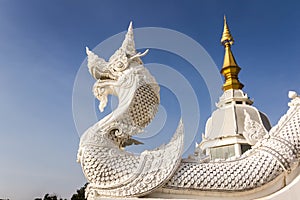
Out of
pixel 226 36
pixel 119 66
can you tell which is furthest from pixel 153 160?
pixel 226 36

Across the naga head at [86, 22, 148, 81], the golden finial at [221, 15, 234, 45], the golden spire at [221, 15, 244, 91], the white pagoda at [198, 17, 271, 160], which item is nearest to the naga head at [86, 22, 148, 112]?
the naga head at [86, 22, 148, 81]

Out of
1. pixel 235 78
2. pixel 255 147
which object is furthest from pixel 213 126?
pixel 255 147

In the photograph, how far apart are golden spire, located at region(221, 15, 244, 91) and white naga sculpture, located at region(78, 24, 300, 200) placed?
672 inches

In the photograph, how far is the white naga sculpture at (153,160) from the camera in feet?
12.1

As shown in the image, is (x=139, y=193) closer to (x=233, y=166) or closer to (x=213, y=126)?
(x=233, y=166)

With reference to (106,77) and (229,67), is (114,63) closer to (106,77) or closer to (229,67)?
(106,77)

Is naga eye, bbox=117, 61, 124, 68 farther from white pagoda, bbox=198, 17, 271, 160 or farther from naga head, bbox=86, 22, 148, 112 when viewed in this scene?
white pagoda, bbox=198, 17, 271, 160

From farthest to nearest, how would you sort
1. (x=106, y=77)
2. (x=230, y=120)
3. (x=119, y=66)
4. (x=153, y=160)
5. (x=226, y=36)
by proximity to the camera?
(x=226, y=36) < (x=230, y=120) < (x=106, y=77) < (x=119, y=66) < (x=153, y=160)

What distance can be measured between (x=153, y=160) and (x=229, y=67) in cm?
1935

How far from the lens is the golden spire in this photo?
20.9 meters

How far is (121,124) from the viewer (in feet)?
13.3

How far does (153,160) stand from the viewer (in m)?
3.79

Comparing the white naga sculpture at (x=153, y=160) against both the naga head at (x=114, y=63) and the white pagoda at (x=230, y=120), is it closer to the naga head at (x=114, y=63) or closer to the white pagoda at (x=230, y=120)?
Result: the naga head at (x=114, y=63)

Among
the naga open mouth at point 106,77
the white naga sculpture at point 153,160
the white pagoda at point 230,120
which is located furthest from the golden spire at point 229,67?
the naga open mouth at point 106,77
